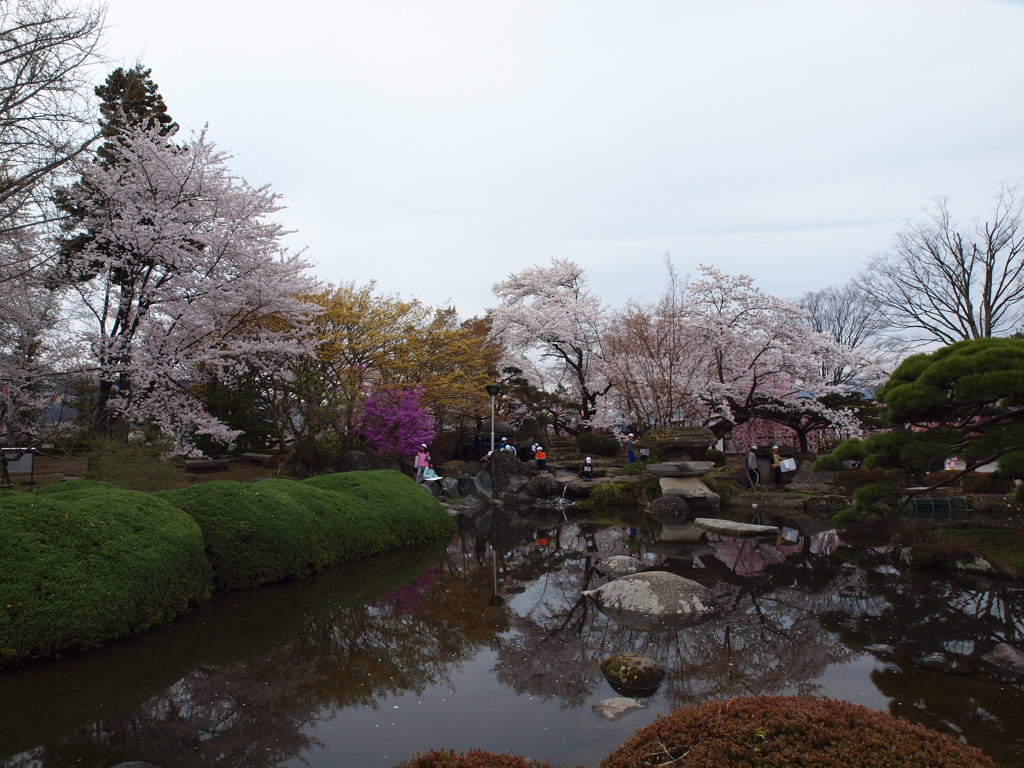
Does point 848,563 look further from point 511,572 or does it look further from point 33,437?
point 33,437

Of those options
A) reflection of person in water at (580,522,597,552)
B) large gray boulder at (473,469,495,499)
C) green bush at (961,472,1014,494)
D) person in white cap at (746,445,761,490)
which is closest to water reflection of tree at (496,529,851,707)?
reflection of person in water at (580,522,597,552)

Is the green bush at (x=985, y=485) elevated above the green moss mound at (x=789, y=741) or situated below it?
below

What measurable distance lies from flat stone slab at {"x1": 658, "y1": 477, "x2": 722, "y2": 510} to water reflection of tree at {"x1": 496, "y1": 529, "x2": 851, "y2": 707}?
26.0 feet

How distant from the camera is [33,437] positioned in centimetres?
1487

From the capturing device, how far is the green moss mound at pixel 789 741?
2.56m

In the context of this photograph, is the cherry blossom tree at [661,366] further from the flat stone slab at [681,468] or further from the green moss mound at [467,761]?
the green moss mound at [467,761]

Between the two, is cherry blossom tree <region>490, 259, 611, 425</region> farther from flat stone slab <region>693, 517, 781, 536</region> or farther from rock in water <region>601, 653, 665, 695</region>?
rock in water <region>601, 653, 665, 695</region>

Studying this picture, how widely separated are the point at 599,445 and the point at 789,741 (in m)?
23.6

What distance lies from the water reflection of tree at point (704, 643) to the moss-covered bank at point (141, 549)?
3.46 metres

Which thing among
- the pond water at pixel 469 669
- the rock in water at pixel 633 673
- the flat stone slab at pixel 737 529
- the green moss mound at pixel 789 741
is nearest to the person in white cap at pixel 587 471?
the flat stone slab at pixel 737 529

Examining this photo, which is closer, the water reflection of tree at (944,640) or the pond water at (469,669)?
the pond water at (469,669)

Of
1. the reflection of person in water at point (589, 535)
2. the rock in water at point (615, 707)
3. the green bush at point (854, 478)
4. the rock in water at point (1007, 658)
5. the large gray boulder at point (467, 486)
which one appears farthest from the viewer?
the large gray boulder at point (467, 486)

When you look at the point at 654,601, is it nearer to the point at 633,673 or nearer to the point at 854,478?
the point at 633,673

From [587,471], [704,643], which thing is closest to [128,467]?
[704,643]
